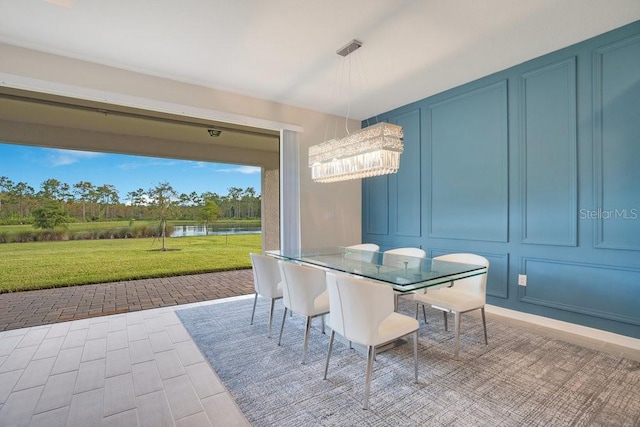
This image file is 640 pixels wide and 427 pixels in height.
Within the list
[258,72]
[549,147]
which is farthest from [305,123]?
[549,147]

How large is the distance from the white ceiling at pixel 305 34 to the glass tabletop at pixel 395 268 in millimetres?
2031

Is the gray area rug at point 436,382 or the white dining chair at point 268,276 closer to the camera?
the gray area rug at point 436,382

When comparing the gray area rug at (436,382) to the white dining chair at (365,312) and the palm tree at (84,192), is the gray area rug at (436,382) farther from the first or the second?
the palm tree at (84,192)

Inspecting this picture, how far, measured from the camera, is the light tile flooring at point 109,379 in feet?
5.25

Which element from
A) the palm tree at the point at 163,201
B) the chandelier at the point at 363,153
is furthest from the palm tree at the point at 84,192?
the chandelier at the point at 363,153

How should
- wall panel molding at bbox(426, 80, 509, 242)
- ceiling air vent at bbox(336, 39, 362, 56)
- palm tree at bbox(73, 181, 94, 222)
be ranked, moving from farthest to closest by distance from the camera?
palm tree at bbox(73, 181, 94, 222), wall panel molding at bbox(426, 80, 509, 242), ceiling air vent at bbox(336, 39, 362, 56)

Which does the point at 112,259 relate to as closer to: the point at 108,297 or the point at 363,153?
the point at 108,297

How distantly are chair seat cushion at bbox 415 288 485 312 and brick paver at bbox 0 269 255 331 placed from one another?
9.02 ft

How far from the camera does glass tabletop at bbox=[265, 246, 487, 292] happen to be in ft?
6.25

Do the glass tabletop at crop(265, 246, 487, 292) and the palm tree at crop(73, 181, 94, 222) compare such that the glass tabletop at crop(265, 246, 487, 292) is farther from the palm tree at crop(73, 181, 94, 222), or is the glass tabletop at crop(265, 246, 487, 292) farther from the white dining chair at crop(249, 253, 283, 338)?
the palm tree at crop(73, 181, 94, 222)

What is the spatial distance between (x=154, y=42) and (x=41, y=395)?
2872 mm

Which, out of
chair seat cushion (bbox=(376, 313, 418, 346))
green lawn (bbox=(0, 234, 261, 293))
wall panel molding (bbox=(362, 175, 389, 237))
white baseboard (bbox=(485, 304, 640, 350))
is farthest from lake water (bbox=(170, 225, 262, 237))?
chair seat cushion (bbox=(376, 313, 418, 346))

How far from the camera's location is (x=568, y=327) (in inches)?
108

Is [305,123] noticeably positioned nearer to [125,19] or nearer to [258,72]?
[258,72]
